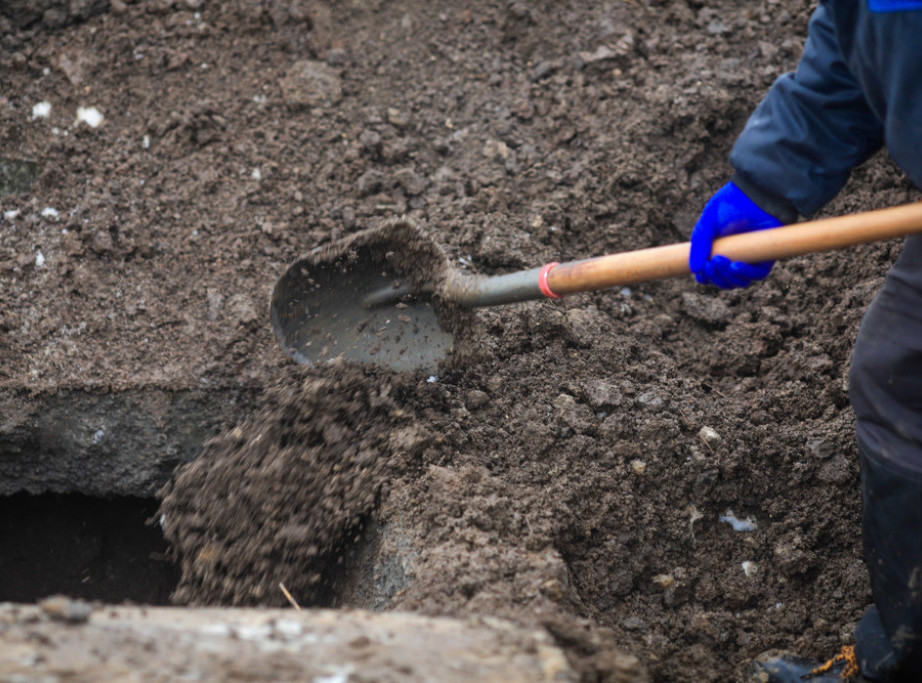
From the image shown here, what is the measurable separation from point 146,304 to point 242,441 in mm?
878

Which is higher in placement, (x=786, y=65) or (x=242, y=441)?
(x=786, y=65)

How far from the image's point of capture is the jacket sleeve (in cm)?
200

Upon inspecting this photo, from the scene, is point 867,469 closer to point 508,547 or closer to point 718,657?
point 718,657

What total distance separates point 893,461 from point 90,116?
331 cm

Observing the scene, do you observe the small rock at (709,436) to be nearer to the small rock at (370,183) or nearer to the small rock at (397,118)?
the small rock at (370,183)

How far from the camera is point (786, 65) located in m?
3.46

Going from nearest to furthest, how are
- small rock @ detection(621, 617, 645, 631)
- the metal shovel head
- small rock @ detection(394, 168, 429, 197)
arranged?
small rock @ detection(621, 617, 645, 631) < the metal shovel head < small rock @ detection(394, 168, 429, 197)

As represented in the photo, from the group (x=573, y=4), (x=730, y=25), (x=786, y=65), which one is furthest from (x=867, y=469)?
(x=573, y=4)

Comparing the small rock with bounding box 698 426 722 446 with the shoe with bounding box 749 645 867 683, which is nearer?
the shoe with bounding box 749 645 867 683

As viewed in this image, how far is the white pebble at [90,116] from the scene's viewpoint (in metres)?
3.39

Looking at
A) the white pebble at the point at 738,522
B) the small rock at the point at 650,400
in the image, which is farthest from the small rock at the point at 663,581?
the small rock at the point at 650,400

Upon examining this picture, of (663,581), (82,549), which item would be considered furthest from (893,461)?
(82,549)

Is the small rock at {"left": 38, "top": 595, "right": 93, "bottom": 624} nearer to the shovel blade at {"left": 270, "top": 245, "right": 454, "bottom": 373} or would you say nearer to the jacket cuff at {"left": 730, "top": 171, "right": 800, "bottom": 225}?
the shovel blade at {"left": 270, "top": 245, "right": 454, "bottom": 373}

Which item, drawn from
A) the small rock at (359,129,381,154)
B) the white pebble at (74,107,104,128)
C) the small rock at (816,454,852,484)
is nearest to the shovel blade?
the small rock at (359,129,381,154)
